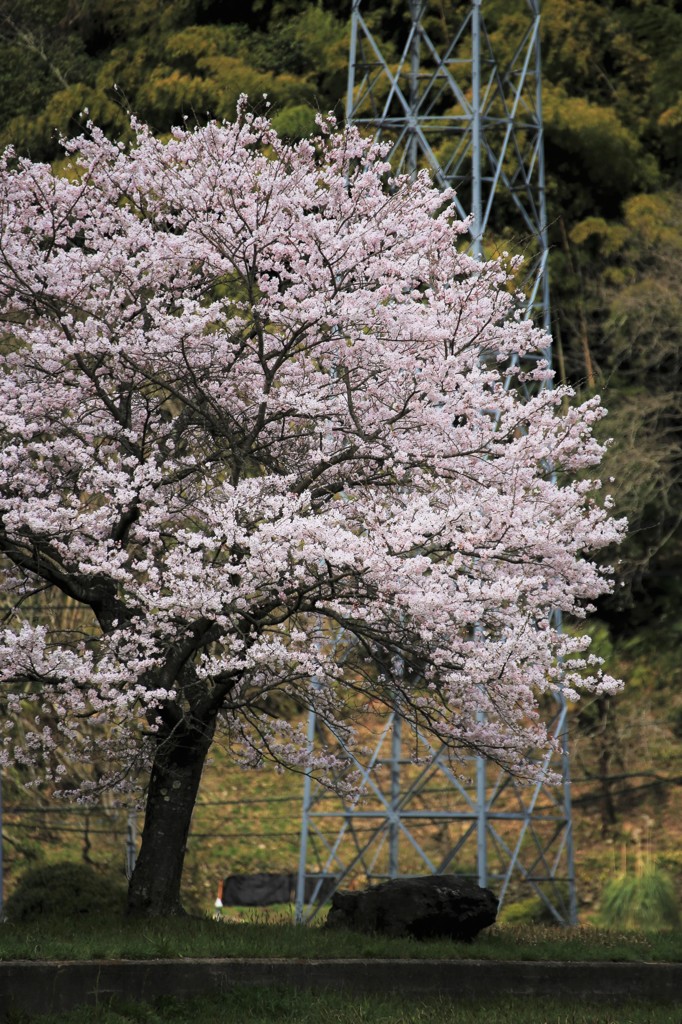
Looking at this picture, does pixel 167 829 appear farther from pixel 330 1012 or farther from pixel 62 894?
pixel 330 1012

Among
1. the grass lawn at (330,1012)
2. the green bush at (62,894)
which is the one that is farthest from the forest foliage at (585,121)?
the grass lawn at (330,1012)

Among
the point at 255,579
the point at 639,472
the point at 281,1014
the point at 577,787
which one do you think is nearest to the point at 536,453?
the point at 255,579

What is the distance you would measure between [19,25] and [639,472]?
16.1 meters

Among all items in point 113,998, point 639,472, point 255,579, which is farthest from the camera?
point 639,472

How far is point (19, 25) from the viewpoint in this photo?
87.2 ft

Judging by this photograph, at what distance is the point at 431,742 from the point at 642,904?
11.5 feet

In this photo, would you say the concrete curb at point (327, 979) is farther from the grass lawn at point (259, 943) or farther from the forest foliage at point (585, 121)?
the forest foliage at point (585, 121)

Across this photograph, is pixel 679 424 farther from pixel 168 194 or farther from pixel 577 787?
pixel 168 194

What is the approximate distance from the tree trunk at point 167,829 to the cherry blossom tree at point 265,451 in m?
0.02

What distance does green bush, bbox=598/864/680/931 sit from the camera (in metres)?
16.3

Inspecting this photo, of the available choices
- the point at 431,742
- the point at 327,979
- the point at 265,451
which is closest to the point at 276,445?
the point at 265,451

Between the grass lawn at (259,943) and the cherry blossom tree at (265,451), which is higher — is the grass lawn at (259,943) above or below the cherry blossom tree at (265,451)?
below

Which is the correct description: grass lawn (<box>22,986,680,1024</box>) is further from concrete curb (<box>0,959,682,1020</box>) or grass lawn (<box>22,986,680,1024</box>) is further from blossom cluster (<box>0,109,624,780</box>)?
blossom cluster (<box>0,109,624,780</box>)

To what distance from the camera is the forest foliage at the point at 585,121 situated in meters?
20.2
